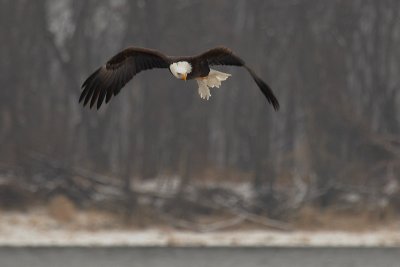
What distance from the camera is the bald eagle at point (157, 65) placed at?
11.8 metres

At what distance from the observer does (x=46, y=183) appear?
97.2 feet

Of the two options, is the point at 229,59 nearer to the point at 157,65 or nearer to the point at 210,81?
the point at 210,81

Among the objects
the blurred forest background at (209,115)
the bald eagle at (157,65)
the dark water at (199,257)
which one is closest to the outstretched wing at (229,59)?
the bald eagle at (157,65)

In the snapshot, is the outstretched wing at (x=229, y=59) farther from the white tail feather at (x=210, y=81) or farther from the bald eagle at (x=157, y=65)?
the white tail feather at (x=210, y=81)

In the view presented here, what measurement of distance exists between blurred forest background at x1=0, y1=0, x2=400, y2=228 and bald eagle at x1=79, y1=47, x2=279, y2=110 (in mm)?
16524

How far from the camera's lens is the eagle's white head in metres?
11.4

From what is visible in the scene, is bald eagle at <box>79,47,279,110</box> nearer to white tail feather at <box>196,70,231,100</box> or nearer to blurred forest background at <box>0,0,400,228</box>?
white tail feather at <box>196,70,231,100</box>

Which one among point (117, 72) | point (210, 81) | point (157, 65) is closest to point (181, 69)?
point (210, 81)

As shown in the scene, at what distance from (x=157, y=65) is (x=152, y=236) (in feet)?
53.1

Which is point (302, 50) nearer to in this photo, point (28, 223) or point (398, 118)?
point (398, 118)

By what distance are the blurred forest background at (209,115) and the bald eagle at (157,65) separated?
16524 mm

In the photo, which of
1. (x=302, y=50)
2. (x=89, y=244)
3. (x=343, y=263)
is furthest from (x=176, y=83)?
(x=343, y=263)

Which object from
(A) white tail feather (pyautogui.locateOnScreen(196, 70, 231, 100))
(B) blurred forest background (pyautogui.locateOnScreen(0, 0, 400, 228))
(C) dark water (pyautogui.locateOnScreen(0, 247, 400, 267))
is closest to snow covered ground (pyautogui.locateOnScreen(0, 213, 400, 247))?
(C) dark water (pyautogui.locateOnScreen(0, 247, 400, 267))

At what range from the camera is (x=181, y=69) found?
37.9 ft
